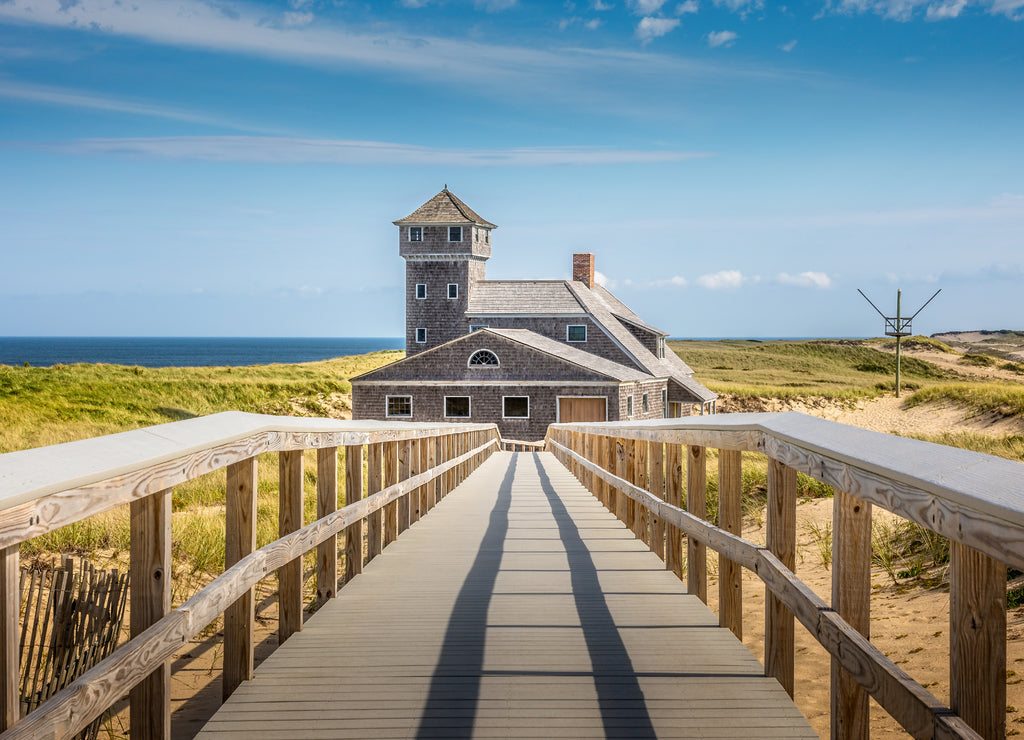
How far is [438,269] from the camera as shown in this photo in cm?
4525

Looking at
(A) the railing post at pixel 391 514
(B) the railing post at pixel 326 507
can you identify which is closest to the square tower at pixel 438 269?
(A) the railing post at pixel 391 514

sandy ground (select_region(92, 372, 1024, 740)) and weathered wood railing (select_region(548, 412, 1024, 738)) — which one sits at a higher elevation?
weathered wood railing (select_region(548, 412, 1024, 738))

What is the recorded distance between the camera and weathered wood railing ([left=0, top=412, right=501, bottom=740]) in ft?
7.41

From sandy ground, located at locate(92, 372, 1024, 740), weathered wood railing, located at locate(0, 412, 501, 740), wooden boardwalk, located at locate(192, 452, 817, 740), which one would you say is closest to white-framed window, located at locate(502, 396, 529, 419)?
sandy ground, located at locate(92, 372, 1024, 740)

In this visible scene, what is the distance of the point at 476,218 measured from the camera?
45.9 metres

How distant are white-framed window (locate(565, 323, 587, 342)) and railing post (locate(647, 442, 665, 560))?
3619 centimetres

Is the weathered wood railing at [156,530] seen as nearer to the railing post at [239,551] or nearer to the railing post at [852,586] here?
the railing post at [239,551]

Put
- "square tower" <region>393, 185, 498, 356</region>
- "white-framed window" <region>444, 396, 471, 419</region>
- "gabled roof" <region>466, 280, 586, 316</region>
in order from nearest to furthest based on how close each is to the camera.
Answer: "white-framed window" <region>444, 396, 471, 419</region>
"gabled roof" <region>466, 280, 586, 316</region>
"square tower" <region>393, 185, 498, 356</region>

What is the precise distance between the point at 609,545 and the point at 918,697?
5359mm

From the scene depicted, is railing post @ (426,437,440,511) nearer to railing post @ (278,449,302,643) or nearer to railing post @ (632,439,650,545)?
railing post @ (632,439,650,545)

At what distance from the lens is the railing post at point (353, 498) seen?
19.8 feet

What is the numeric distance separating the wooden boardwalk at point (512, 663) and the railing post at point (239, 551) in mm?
108

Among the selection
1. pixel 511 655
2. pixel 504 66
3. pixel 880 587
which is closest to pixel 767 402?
pixel 504 66

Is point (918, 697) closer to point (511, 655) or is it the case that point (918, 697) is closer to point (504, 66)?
point (511, 655)
